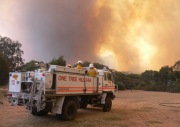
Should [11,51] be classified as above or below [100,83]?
above

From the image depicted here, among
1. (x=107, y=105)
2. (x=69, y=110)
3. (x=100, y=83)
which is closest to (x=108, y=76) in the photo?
(x=100, y=83)

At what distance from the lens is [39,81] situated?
1438 centimetres

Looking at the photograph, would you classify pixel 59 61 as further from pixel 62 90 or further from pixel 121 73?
pixel 62 90

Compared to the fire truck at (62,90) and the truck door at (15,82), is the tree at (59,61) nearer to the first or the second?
the fire truck at (62,90)

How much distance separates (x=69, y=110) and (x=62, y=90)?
136 cm

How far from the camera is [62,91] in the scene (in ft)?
50.0

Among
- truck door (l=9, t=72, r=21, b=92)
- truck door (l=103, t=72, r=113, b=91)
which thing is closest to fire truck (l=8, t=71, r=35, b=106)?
truck door (l=9, t=72, r=21, b=92)

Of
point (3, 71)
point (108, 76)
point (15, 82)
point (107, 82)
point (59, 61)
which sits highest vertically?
point (59, 61)

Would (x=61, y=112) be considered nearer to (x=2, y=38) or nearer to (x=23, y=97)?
(x=23, y=97)

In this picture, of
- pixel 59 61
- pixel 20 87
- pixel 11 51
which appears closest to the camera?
pixel 20 87

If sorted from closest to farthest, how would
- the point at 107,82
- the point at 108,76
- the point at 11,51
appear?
1. the point at 107,82
2. the point at 108,76
3. the point at 11,51

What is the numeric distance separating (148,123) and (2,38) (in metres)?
66.0

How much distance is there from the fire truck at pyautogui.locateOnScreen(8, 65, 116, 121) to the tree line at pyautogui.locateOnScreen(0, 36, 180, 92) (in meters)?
24.1

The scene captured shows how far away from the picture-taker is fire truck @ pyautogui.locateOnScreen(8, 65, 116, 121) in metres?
14.3
